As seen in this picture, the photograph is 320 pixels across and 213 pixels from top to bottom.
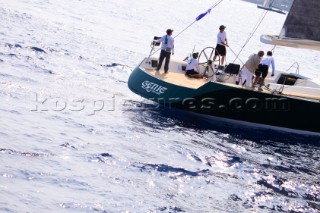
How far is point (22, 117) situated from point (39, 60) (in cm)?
1028

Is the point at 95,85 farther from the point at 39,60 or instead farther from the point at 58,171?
the point at 58,171

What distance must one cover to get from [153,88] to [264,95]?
12.8ft

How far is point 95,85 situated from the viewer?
23625 millimetres

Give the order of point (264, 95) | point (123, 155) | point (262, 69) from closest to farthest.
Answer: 1. point (123, 155)
2. point (264, 95)
3. point (262, 69)

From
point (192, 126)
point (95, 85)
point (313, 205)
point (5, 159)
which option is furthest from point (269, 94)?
point (5, 159)

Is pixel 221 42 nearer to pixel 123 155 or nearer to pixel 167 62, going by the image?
pixel 167 62

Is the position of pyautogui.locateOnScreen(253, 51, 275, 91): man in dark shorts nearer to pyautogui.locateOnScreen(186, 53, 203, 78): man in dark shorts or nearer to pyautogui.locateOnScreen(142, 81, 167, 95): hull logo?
pyautogui.locateOnScreen(186, 53, 203, 78): man in dark shorts

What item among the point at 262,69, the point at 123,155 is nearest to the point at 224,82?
the point at 262,69
